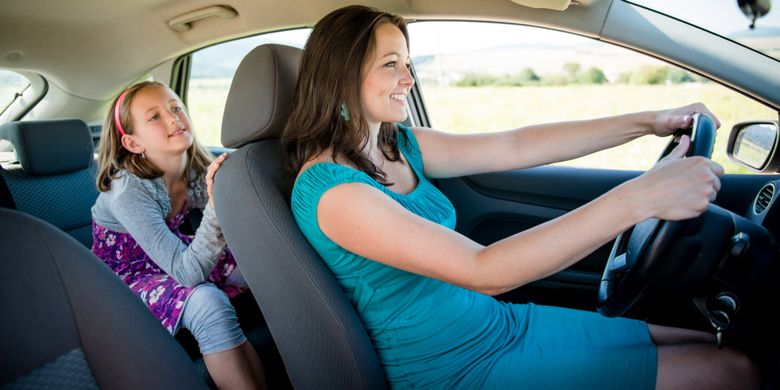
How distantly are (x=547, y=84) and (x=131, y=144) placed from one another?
357 centimetres

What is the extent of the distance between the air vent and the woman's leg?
1.57 ft

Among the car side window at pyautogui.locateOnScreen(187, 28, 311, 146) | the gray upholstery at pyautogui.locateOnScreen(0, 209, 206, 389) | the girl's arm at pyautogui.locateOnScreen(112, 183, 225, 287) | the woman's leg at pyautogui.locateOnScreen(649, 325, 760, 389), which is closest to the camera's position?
the gray upholstery at pyautogui.locateOnScreen(0, 209, 206, 389)

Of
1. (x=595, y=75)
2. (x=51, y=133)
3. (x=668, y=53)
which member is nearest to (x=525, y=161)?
(x=668, y=53)

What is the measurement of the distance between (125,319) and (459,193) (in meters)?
1.60

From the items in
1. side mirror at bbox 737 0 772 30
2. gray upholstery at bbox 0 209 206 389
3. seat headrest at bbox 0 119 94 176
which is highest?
side mirror at bbox 737 0 772 30

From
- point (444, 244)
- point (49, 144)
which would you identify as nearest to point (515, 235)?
point (444, 244)

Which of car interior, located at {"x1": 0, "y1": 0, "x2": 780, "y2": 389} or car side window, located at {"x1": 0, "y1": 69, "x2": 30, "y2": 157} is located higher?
car interior, located at {"x1": 0, "y1": 0, "x2": 780, "y2": 389}

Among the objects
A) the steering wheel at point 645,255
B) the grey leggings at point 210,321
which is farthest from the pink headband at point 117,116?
the steering wheel at point 645,255

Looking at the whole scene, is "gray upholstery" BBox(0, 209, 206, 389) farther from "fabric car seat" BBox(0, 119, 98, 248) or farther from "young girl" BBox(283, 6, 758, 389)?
"fabric car seat" BBox(0, 119, 98, 248)

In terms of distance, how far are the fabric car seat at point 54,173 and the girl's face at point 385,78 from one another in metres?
1.65

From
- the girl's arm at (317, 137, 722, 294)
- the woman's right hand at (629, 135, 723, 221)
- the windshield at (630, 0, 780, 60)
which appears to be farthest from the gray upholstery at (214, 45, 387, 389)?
the windshield at (630, 0, 780, 60)

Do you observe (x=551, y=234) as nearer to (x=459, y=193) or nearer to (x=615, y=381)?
(x=615, y=381)

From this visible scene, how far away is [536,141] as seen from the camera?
1.69 meters

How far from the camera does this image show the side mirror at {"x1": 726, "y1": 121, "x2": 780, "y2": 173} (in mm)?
1595
